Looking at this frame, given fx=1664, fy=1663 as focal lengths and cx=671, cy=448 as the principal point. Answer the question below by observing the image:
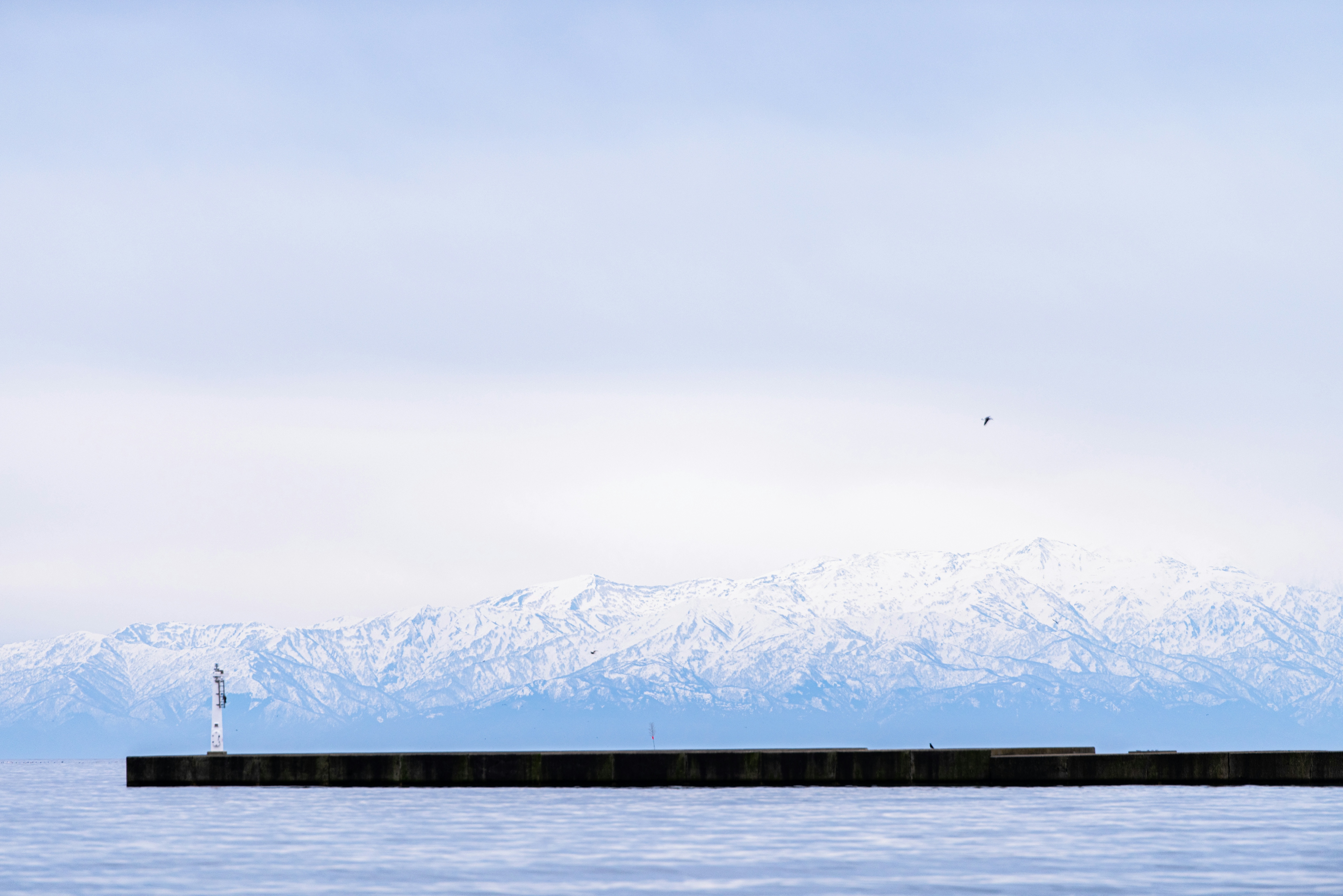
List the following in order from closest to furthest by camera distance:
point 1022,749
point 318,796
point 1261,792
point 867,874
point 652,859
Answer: point 867,874
point 652,859
point 1261,792
point 318,796
point 1022,749

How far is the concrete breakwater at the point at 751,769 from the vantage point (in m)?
81.9

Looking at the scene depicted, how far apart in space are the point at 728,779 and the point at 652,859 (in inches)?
1692

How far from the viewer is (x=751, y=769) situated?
89062 millimetres

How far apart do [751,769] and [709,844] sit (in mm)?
38391

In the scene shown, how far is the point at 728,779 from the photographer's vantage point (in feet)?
292

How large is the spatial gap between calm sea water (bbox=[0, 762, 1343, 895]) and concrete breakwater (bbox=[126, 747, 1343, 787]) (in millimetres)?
1800

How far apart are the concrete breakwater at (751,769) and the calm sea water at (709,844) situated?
5.90ft

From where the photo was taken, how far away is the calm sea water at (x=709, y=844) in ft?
132

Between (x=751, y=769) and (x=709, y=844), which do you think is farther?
(x=751, y=769)

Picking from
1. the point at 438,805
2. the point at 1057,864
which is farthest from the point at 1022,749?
the point at 1057,864

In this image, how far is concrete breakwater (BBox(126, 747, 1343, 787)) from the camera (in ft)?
269

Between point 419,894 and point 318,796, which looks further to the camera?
point 318,796

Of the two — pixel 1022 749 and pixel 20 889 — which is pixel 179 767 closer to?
pixel 1022 749

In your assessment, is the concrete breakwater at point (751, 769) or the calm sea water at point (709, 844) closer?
the calm sea water at point (709, 844)
